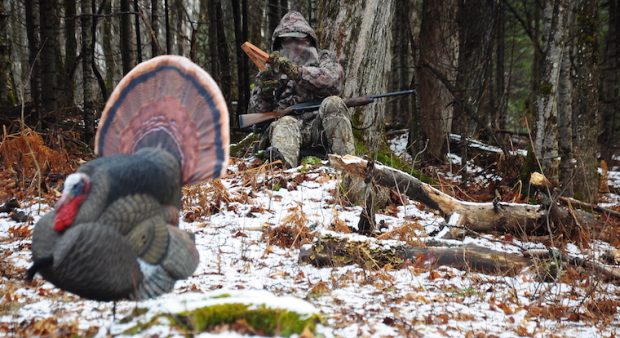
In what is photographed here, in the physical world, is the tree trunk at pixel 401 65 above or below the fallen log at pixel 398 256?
above

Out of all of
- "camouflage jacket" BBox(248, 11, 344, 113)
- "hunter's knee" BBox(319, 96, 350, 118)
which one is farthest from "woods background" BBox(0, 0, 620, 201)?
"hunter's knee" BBox(319, 96, 350, 118)

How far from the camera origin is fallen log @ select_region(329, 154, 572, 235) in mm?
5242

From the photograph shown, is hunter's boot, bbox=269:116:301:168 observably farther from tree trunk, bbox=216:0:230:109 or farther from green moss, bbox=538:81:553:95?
tree trunk, bbox=216:0:230:109

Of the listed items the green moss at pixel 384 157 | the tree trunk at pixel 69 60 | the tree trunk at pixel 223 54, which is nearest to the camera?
the green moss at pixel 384 157

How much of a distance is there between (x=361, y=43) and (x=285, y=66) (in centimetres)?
149

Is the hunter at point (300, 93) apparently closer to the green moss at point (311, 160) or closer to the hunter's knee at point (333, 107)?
the hunter's knee at point (333, 107)

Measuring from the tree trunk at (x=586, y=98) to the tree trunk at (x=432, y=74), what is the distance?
339 centimetres

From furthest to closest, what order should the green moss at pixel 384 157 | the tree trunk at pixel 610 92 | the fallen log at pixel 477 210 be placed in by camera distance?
the tree trunk at pixel 610 92
the green moss at pixel 384 157
the fallen log at pixel 477 210

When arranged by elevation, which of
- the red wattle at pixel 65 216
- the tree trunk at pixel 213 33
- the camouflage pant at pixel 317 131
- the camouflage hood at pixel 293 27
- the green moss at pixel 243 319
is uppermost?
the tree trunk at pixel 213 33

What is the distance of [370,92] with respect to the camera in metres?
7.84

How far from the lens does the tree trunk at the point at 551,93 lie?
6180mm

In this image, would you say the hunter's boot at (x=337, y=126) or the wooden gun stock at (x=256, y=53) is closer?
the hunter's boot at (x=337, y=126)

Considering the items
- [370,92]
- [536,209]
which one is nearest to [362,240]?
[536,209]

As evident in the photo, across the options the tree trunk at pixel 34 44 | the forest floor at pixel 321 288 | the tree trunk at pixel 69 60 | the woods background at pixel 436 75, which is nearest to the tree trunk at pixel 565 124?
the woods background at pixel 436 75
